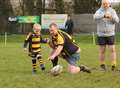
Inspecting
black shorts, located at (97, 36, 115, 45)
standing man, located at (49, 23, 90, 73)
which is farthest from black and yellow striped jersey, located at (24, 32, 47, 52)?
black shorts, located at (97, 36, 115, 45)

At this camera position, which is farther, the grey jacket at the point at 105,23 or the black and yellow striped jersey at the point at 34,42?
the black and yellow striped jersey at the point at 34,42

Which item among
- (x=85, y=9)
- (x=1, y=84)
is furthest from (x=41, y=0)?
(x=1, y=84)

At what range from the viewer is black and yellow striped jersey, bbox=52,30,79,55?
45.3 feet

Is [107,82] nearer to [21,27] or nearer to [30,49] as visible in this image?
[30,49]

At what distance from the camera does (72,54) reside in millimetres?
14328

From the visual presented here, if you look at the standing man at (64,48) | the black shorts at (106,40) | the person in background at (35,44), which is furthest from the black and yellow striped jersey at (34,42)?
the black shorts at (106,40)

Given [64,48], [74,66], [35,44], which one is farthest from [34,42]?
[74,66]

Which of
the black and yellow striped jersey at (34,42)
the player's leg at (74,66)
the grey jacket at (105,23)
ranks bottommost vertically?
the player's leg at (74,66)

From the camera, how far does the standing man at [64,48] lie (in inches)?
540

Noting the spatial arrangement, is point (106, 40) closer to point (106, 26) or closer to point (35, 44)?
point (106, 26)

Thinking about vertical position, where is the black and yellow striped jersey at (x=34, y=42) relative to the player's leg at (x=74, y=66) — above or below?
above

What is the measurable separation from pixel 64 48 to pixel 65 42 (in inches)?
8.3

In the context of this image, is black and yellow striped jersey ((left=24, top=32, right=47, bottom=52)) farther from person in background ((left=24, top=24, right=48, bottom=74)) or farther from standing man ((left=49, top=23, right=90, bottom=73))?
standing man ((left=49, top=23, right=90, bottom=73))

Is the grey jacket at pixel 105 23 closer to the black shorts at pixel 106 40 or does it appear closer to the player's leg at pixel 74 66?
the black shorts at pixel 106 40
